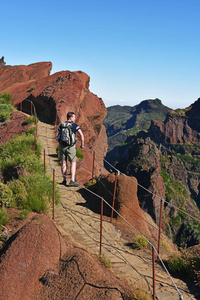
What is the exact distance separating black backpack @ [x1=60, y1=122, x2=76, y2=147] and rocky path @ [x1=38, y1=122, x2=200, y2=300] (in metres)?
1.77

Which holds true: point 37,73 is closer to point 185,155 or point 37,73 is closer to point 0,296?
point 0,296

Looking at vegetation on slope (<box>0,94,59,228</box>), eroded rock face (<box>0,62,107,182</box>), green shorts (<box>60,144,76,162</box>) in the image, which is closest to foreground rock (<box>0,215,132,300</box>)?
vegetation on slope (<box>0,94,59,228</box>)

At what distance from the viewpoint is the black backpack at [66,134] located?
8.45 meters

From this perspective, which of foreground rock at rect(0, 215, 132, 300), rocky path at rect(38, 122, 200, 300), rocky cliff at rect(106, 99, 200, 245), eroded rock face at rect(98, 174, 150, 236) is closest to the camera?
foreground rock at rect(0, 215, 132, 300)

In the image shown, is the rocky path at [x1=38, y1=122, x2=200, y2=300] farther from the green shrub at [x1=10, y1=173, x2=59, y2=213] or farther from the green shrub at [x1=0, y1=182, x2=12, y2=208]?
the green shrub at [x1=0, y1=182, x2=12, y2=208]

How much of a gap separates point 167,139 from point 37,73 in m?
143

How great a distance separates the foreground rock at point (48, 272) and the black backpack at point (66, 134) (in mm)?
3676

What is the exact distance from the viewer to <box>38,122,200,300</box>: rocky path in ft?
16.9

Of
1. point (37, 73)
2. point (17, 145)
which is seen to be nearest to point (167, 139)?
point (37, 73)

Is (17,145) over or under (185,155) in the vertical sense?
over

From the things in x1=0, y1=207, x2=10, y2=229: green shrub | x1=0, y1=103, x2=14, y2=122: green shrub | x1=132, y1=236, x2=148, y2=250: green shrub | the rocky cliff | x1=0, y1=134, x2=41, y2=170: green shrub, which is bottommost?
the rocky cliff

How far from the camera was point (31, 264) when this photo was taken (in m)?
4.75

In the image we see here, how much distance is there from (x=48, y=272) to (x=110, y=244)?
7.20ft

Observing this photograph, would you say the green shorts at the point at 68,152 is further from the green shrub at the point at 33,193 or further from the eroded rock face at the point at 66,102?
the eroded rock face at the point at 66,102
